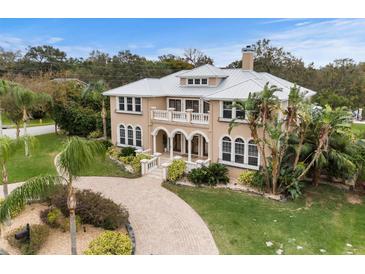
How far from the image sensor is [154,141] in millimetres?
21906

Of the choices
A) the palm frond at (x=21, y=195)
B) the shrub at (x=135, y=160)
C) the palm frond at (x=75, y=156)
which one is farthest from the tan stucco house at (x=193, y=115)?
the palm frond at (x=21, y=195)

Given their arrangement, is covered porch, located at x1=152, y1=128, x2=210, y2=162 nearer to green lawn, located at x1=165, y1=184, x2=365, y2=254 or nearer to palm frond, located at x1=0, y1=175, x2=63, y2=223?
green lawn, located at x1=165, y1=184, x2=365, y2=254

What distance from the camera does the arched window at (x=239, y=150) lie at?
59.4 feet

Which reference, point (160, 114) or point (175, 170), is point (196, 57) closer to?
point (160, 114)

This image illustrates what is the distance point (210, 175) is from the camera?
1755cm

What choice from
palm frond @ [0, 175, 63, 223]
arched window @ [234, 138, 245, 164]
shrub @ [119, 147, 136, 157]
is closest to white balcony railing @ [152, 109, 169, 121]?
shrub @ [119, 147, 136, 157]

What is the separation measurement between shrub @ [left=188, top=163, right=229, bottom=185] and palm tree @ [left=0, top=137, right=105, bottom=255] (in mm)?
9387

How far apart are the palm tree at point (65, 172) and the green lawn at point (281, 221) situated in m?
6.05

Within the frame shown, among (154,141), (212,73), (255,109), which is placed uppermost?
(212,73)

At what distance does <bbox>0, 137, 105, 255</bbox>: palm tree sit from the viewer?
27.4ft

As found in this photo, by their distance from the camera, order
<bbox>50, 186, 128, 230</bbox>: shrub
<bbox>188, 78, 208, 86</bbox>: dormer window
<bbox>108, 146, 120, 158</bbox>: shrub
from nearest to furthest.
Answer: <bbox>50, 186, 128, 230</bbox>: shrub
<bbox>188, 78, 208, 86</bbox>: dormer window
<bbox>108, 146, 120, 158</bbox>: shrub

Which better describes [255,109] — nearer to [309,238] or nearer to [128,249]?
[309,238]

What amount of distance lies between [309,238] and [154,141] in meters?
13.1
